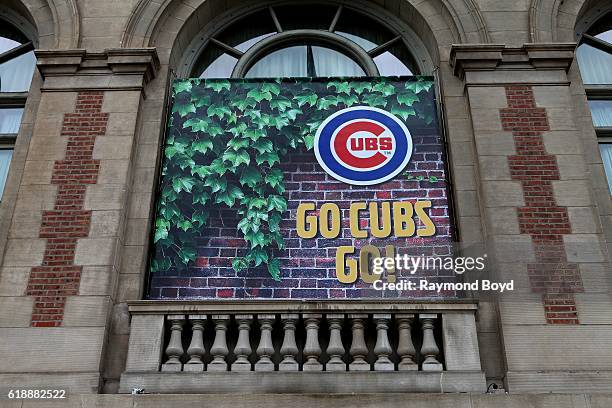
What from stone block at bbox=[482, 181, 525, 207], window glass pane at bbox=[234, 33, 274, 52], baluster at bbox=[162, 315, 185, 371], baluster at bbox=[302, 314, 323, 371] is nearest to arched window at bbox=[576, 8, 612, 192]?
stone block at bbox=[482, 181, 525, 207]

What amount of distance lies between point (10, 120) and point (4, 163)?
819 mm

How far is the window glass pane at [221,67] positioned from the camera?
11234 millimetres

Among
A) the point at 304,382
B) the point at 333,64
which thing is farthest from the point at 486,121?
the point at 304,382

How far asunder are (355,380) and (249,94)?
176 inches

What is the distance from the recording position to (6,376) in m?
7.75

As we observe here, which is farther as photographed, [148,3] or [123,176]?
[148,3]

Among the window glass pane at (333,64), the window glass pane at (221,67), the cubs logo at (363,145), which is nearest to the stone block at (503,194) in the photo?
the cubs logo at (363,145)

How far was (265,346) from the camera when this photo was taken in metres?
7.93

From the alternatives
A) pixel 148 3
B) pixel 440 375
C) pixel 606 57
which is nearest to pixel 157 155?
pixel 148 3

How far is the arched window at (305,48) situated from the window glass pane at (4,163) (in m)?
3.02

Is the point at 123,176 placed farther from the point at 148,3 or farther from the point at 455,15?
the point at 455,15

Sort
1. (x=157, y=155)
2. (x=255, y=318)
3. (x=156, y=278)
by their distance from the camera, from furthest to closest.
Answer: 1. (x=157, y=155)
2. (x=156, y=278)
3. (x=255, y=318)

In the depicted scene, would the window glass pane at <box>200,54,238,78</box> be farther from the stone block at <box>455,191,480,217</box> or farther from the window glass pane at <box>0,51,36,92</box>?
the stone block at <box>455,191,480,217</box>

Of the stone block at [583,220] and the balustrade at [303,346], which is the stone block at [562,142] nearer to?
the stone block at [583,220]
